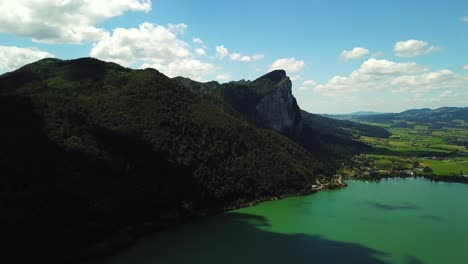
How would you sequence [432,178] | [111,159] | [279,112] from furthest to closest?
[279,112] → [432,178] → [111,159]

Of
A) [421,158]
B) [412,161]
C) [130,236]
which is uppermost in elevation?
[421,158]

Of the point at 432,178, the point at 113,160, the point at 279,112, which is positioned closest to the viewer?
the point at 113,160

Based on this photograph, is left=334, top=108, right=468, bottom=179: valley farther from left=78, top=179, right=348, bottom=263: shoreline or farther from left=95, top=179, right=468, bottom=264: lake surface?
left=78, top=179, right=348, bottom=263: shoreline

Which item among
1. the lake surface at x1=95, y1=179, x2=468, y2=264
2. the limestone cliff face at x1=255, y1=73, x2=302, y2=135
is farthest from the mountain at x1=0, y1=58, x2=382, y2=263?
the limestone cliff face at x1=255, y1=73, x2=302, y2=135

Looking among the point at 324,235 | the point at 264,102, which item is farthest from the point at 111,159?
the point at 264,102

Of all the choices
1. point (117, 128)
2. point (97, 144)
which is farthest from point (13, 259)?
point (117, 128)

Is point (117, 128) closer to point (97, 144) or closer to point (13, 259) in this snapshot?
point (97, 144)

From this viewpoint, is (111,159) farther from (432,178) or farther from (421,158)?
(421,158)

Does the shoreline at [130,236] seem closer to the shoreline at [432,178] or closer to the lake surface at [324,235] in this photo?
the lake surface at [324,235]
